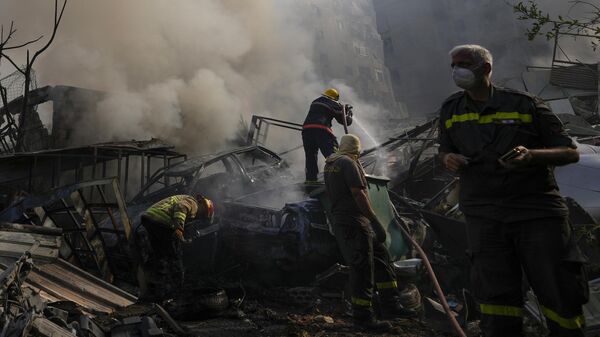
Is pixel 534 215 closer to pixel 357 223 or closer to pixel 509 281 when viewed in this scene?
pixel 509 281

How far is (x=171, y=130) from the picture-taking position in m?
12.4

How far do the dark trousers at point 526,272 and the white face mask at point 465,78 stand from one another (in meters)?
0.65

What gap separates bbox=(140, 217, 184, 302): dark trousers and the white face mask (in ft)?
11.0

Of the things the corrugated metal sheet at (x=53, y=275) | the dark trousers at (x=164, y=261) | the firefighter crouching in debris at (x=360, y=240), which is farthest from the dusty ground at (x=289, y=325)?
the corrugated metal sheet at (x=53, y=275)

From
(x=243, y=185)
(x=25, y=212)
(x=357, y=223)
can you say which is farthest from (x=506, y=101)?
(x=25, y=212)

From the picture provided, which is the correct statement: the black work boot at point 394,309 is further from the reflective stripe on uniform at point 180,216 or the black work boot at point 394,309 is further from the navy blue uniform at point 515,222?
the reflective stripe on uniform at point 180,216

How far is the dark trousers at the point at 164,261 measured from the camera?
15.1 feet

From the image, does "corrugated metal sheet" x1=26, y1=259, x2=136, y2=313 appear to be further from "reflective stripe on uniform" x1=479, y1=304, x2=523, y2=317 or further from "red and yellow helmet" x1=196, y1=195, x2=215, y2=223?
"reflective stripe on uniform" x1=479, y1=304, x2=523, y2=317

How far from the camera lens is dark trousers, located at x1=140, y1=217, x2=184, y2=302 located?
462cm

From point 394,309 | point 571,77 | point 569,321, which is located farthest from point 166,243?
point 571,77

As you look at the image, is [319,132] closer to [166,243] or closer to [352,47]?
[166,243]

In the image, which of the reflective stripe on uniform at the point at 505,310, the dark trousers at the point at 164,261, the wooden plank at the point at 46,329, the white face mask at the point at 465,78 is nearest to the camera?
the reflective stripe on uniform at the point at 505,310

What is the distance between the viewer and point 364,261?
3.53 metres

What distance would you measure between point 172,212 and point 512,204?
3.44 meters
